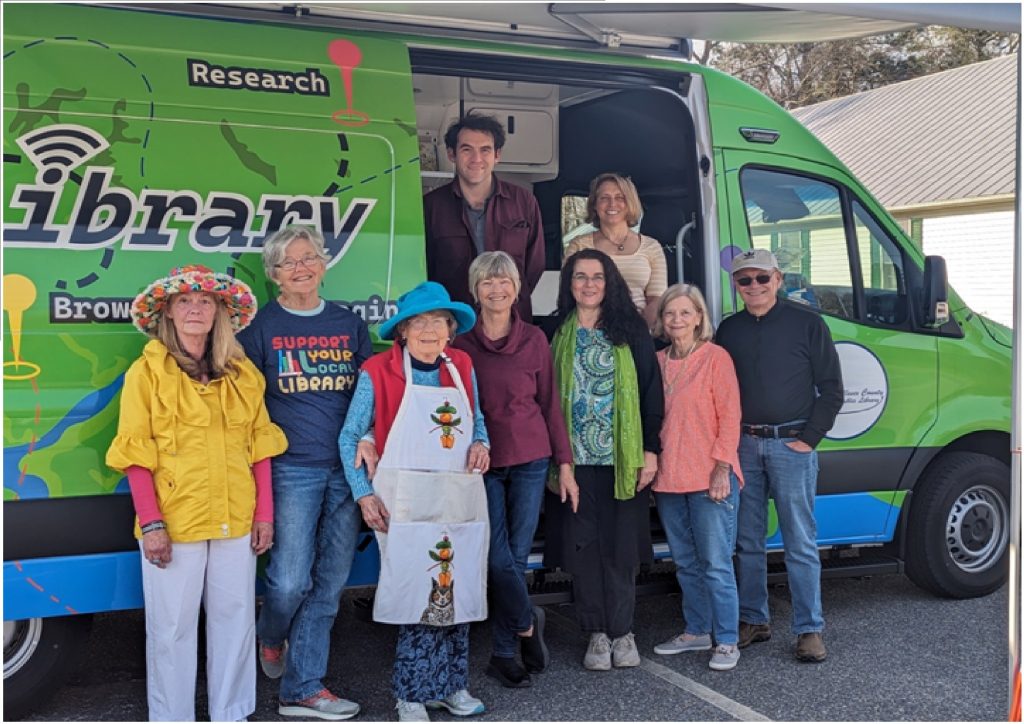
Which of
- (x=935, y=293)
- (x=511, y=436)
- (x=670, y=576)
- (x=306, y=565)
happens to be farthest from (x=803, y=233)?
(x=306, y=565)

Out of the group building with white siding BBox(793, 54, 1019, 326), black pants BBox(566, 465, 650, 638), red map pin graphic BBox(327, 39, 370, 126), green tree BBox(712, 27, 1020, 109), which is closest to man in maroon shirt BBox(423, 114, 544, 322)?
red map pin graphic BBox(327, 39, 370, 126)

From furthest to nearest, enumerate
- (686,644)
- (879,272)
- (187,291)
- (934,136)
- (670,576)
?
(934,136) → (879,272) → (670,576) → (686,644) → (187,291)

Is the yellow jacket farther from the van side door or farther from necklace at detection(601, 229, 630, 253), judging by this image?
the van side door

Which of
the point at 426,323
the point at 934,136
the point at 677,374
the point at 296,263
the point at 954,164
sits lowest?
the point at 677,374

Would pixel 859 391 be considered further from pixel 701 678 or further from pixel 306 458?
pixel 306 458

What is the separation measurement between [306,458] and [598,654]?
1.55 m

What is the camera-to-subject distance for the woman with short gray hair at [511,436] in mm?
4281

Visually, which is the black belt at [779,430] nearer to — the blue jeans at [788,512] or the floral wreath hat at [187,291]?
the blue jeans at [788,512]

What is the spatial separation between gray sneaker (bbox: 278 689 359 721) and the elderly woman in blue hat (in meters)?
0.21

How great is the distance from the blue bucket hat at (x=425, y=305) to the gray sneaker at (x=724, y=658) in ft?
5.95

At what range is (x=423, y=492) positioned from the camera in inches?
155

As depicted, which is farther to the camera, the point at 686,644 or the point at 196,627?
the point at 686,644

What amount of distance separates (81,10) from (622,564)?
2958 millimetres

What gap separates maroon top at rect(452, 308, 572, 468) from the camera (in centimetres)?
428
